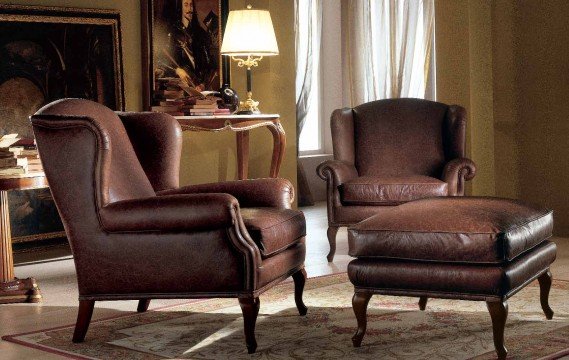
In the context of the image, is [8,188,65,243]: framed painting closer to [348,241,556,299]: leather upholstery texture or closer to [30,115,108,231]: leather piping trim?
[30,115,108,231]: leather piping trim

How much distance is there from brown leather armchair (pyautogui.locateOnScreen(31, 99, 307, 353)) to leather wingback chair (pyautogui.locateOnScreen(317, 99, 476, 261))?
1.74m

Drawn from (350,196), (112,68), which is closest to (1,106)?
(112,68)

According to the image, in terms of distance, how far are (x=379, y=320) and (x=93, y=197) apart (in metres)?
1.27

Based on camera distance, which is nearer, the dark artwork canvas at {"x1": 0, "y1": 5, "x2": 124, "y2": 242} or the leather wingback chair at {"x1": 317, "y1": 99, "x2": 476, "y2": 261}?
the leather wingback chair at {"x1": 317, "y1": 99, "x2": 476, "y2": 261}

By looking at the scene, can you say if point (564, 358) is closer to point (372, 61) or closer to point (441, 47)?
point (441, 47)

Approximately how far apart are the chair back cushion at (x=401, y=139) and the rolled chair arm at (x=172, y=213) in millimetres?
2525

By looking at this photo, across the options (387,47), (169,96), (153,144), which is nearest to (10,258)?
(153,144)

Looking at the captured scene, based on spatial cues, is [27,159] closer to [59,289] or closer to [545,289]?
[59,289]

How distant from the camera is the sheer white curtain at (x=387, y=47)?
8.43m

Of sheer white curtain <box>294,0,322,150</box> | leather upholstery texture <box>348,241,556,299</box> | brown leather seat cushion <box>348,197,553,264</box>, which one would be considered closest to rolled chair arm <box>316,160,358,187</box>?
brown leather seat cushion <box>348,197,553,264</box>

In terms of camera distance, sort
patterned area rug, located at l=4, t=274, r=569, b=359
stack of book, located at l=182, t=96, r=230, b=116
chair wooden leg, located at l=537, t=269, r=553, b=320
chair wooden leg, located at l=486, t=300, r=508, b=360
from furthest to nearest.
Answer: stack of book, located at l=182, t=96, r=230, b=116, chair wooden leg, located at l=537, t=269, r=553, b=320, patterned area rug, located at l=4, t=274, r=569, b=359, chair wooden leg, located at l=486, t=300, r=508, b=360

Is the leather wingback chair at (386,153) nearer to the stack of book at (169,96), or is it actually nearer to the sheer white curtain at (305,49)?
the stack of book at (169,96)

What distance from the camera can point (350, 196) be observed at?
571 centimetres

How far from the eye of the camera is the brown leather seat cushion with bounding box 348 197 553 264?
3.52m
